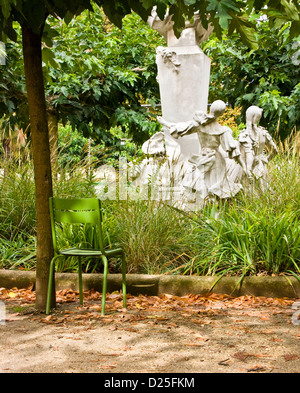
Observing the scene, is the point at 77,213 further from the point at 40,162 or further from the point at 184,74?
the point at 184,74

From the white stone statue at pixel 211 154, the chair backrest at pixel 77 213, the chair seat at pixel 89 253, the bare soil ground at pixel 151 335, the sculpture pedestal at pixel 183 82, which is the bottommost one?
the bare soil ground at pixel 151 335

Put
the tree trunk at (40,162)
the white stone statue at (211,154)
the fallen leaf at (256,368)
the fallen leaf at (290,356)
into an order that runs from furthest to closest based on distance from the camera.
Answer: the white stone statue at (211,154) < the tree trunk at (40,162) < the fallen leaf at (290,356) < the fallen leaf at (256,368)

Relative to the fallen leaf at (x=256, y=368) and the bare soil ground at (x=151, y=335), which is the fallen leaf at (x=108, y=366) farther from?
the fallen leaf at (x=256, y=368)

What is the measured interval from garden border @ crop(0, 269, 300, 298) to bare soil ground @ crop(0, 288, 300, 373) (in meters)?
0.09

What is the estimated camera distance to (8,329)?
12.7 ft

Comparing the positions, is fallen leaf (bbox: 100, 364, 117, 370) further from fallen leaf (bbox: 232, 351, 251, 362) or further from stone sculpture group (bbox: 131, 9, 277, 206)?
stone sculpture group (bbox: 131, 9, 277, 206)

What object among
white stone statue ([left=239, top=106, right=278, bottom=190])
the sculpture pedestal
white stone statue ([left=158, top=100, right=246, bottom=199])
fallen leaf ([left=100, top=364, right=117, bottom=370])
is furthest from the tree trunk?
the sculpture pedestal

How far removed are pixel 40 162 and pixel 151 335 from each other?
1.68 metres

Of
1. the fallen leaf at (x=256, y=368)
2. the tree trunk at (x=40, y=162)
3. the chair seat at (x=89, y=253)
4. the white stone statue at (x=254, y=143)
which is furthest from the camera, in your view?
the white stone statue at (x=254, y=143)

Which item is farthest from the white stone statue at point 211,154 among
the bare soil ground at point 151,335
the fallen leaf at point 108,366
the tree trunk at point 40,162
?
the fallen leaf at point 108,366

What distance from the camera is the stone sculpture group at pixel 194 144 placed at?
6.71 meters

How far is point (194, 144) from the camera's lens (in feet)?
29.8

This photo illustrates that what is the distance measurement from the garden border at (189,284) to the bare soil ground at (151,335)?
9cm

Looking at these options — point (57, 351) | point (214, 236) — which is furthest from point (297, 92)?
point (57, 351)
